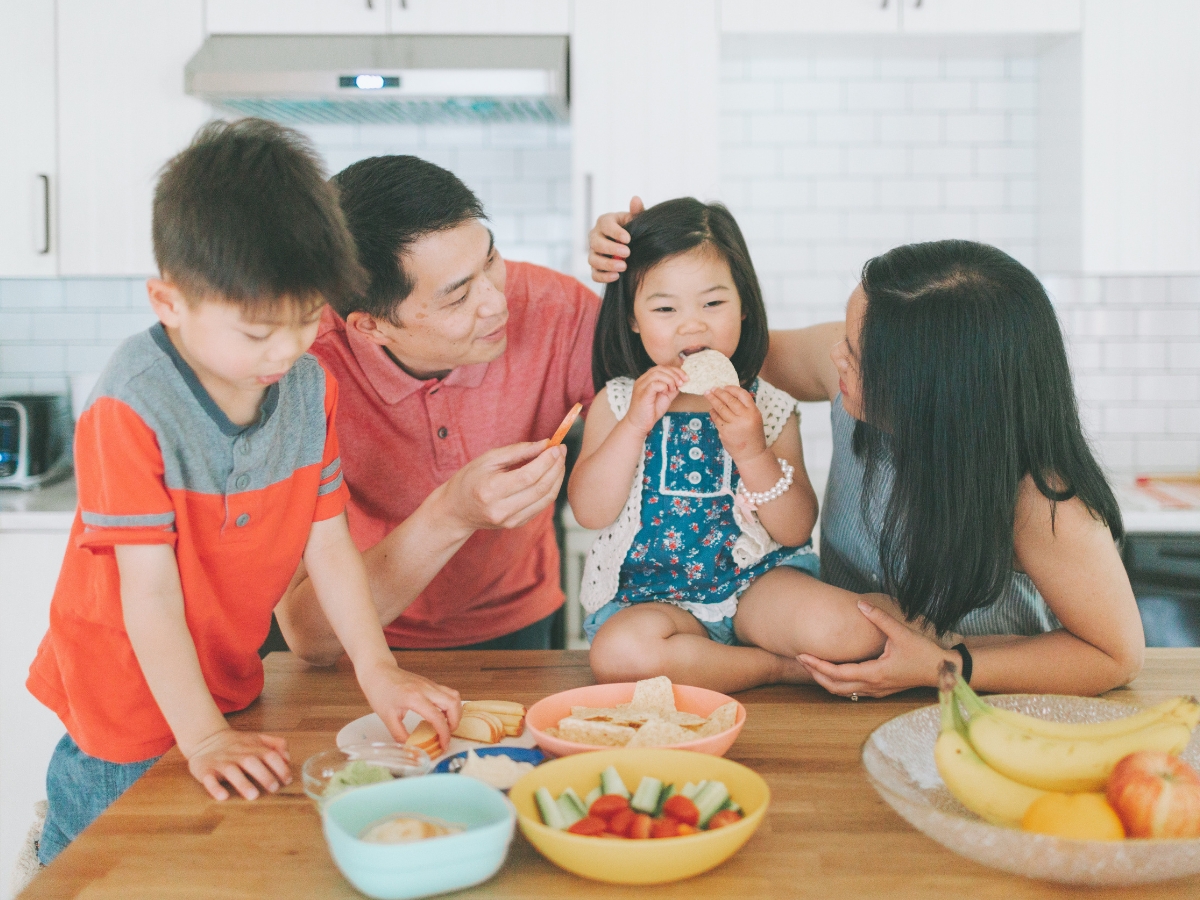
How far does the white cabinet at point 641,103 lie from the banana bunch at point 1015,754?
231 cm

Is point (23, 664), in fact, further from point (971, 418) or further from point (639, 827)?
point (971, 418)

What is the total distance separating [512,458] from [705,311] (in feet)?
1.57

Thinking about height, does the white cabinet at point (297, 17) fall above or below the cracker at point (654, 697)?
above

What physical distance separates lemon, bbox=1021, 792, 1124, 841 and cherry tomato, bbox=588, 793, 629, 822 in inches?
14.3

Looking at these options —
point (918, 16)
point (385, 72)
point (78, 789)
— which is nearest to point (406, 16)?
point (385, 72)

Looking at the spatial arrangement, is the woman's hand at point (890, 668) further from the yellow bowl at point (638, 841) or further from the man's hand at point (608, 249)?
the man's hand at point (608, 249)

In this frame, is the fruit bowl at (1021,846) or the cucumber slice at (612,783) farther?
the cucumber slice at (612,783)

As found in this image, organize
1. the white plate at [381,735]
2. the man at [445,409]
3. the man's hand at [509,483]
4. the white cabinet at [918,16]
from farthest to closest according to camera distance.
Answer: the white cabinet at [918,16] → the man at [445,409] → the man's hand at [509,483] → the white plate at [381,735]

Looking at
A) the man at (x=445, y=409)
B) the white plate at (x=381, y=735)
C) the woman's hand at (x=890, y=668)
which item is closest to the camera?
the white plate at (x=381, y=735)

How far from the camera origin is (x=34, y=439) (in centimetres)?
314

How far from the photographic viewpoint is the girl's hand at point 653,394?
1580 millimetres

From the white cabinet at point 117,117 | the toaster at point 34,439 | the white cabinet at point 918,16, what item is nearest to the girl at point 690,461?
the white cabinet at point 918,16

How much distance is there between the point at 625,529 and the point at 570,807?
0.84 metres

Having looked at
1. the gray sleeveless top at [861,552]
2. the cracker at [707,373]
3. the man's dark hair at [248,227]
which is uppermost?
the man's dark hair at [248,227]
